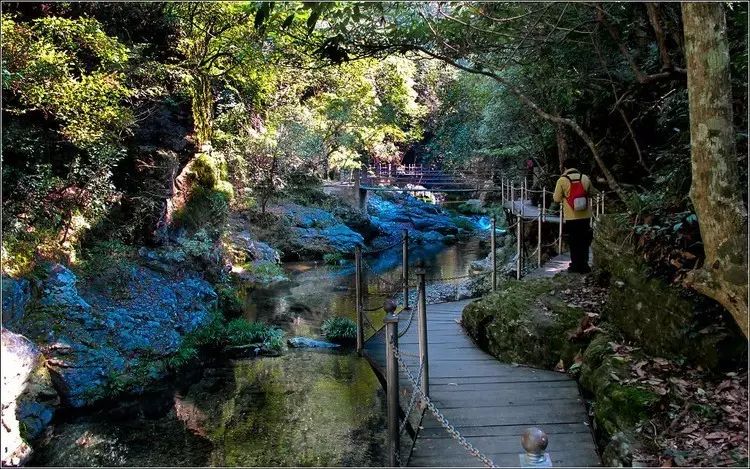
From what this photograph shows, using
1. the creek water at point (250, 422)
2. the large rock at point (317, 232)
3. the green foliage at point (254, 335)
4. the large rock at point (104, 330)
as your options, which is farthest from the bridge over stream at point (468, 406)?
the large rock at point (317, 232)

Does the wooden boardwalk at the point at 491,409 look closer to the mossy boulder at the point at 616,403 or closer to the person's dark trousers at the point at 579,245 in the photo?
the mossy boulder at the point at 616,403

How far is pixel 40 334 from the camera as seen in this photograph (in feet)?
23.5

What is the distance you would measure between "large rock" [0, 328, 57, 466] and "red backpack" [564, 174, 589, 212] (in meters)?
6.33

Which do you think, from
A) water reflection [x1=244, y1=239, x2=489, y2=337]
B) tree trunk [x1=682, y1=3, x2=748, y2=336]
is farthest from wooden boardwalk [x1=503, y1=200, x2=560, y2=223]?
tree trunk [x1=682, y1=3, x2=748, y2=336]

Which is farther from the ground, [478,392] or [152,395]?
[478,392]

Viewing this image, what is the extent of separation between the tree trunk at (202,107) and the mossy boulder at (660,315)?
8.20 metres

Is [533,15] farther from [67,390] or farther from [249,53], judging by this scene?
[67,390]

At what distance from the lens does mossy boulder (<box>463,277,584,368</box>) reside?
555cm

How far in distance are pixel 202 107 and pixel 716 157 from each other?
10.4 metres

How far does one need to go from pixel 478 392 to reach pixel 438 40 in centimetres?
403

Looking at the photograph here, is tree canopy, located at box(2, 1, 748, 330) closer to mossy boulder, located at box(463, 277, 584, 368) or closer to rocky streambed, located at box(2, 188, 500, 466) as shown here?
rocky streambed, located at box(2, 188, 500, 466)

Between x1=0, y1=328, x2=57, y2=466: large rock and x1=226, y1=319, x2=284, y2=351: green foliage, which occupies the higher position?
x1=0, y1=328, x2=57, y2=466: large rock

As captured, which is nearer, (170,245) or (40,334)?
(40,334)

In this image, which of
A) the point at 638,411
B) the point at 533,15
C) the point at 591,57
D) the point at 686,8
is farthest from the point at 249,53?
the point at 638,411
